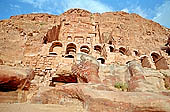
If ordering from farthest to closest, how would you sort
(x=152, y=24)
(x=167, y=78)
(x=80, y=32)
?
(x=152, y=24)
(x=80, y=32)
(x=167, y=78)

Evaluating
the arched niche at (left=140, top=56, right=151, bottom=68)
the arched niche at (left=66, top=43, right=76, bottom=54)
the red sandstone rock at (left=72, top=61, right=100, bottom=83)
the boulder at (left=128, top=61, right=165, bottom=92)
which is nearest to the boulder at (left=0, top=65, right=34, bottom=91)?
the red sandstone rock at (left=72, top=61, right=100, bottom=83)

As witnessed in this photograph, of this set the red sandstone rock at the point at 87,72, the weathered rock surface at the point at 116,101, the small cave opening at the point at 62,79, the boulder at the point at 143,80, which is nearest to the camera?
the weathered rock surface at the point at 116,101

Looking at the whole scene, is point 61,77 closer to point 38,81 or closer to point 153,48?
point 38,81

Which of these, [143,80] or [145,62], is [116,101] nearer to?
[143,80]

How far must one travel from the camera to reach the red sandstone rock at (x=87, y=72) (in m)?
4.36

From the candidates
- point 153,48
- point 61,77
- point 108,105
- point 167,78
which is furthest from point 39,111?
point 153,48

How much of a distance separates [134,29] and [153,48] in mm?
6914

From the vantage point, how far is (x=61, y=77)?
6.26 m

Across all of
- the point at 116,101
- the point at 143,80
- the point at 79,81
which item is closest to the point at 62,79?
the point at 79,81

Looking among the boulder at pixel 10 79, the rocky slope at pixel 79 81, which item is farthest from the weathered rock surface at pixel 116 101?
the boulder at pixel 10 79

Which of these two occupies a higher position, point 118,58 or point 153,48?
point 153,48

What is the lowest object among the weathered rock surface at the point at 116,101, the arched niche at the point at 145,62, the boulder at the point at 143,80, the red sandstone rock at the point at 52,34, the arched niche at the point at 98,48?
the weathered rock surface at the point at 116,101

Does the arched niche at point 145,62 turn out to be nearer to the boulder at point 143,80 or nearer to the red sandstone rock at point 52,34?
the boulder at point 143,80

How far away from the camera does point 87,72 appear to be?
4.57m
